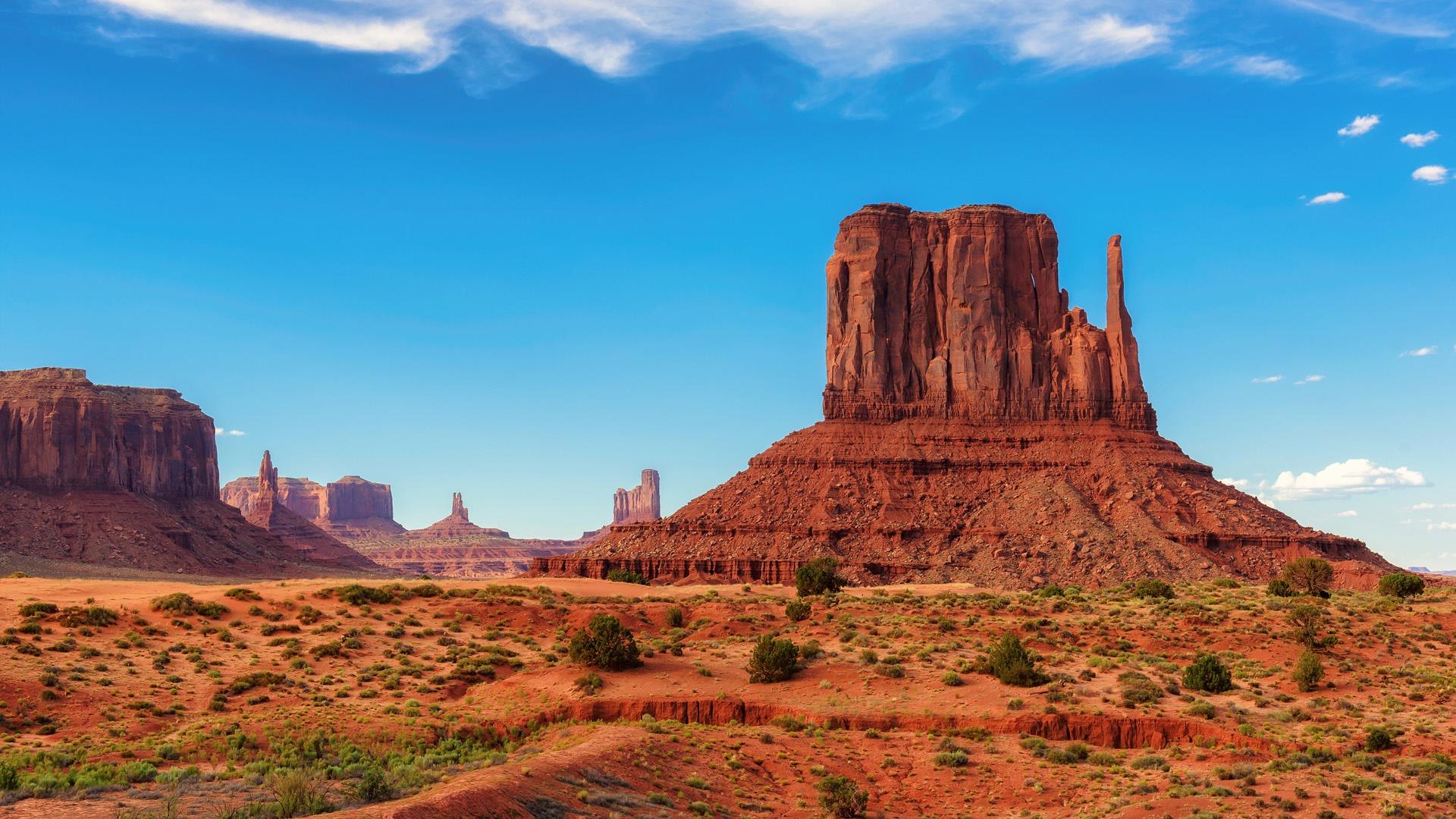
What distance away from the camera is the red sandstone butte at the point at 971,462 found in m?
95.9

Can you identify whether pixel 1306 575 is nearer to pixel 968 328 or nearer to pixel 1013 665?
pixel 1013 665

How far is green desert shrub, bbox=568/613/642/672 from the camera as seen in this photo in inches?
1746

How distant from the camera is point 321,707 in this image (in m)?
40.7

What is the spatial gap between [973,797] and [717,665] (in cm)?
1471

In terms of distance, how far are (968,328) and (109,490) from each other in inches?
4333

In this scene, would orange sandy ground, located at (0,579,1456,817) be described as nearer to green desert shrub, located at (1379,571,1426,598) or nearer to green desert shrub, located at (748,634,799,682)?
green desert shrub, located at (748,634,799,682)

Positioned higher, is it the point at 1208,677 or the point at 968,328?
the point at 968,328

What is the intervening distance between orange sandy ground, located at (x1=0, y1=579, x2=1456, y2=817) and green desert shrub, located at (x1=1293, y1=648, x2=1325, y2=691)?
1.49 ft

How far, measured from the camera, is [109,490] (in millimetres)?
165750

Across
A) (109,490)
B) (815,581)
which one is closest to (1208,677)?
A: (815,581)

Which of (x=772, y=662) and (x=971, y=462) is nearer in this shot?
(x=772, y=662)

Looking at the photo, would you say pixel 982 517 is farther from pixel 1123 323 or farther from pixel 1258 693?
pixel 1258 693

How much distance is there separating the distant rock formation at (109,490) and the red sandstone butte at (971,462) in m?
65.7

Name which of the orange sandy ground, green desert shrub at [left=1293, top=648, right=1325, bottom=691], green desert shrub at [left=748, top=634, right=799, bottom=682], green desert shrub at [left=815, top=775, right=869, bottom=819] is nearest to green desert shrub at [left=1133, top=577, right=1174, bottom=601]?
the orange sandy ground
